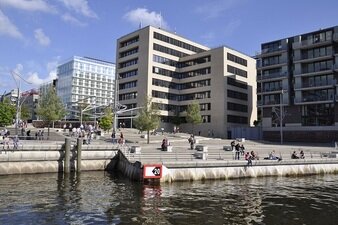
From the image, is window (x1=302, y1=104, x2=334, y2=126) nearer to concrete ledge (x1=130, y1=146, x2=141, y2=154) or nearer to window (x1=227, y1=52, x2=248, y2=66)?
window (x1=227, y1=52, x2=248, y2=66)

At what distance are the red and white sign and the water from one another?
41.4 inches

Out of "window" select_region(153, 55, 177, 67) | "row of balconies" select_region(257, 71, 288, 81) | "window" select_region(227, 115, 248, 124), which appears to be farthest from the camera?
"window" select_region(153, 55, 177, 67)

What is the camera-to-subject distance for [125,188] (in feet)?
92.8

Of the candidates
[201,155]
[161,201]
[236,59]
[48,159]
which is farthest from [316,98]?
[161,201]

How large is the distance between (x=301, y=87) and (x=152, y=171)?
55.1m

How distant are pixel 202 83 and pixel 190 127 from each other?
1210 centimetres

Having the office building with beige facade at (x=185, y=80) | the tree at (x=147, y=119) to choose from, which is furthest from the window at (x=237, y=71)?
the tree at (x=147, y=119)

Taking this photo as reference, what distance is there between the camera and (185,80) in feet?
326

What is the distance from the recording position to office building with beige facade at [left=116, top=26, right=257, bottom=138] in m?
90.5

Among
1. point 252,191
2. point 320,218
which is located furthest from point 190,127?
point 320,218

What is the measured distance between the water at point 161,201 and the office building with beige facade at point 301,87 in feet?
136

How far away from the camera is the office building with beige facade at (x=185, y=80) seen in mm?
90500

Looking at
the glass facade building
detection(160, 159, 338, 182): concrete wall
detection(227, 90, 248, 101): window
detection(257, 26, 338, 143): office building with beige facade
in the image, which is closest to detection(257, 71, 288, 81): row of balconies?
detection(257, 26, 338, 143): office building with beige facade

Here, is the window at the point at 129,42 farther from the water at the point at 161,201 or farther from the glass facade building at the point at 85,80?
the water at the point at 161,201
